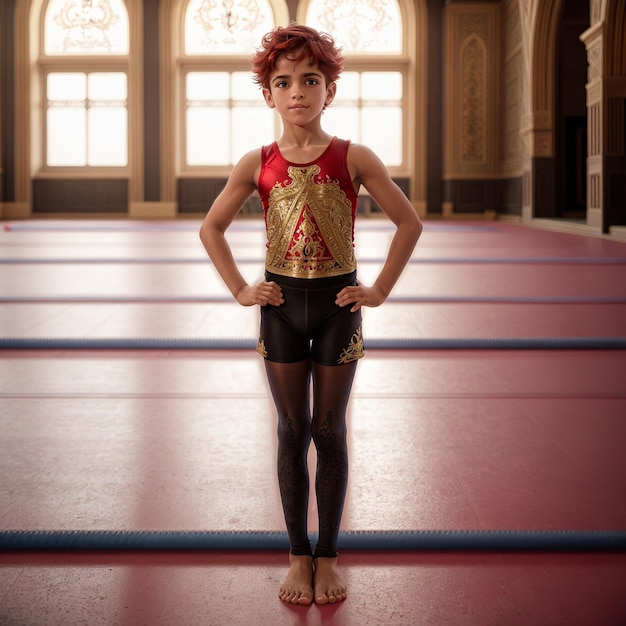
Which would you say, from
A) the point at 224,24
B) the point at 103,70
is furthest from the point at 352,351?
the point at 103,70

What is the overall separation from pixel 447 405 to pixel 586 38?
30.9ft

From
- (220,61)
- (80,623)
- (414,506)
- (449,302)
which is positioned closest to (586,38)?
(449,302)

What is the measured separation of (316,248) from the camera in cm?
157

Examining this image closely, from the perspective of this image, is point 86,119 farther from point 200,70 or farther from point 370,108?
point 370,108

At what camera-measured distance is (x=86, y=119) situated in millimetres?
18438

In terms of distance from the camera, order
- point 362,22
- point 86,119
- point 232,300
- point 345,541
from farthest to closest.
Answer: point 86,119 → point 362,22 → point 232,300 → point 345,541

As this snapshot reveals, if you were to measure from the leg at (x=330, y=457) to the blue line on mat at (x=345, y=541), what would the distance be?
0.42ft

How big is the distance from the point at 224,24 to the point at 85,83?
3105 millimetres

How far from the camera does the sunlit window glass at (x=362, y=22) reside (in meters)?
18.1

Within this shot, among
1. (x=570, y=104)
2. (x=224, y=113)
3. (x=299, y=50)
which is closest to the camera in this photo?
(x=299, y=50)

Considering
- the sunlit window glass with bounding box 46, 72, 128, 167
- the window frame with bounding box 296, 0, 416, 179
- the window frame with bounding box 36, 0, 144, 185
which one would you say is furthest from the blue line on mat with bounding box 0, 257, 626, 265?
the sunlit window glass with bounding box 46, 72, 128, 167

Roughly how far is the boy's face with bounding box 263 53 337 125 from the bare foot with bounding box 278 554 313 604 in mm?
790

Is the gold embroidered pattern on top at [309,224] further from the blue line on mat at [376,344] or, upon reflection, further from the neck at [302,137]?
the blue line on mat at [376,344]

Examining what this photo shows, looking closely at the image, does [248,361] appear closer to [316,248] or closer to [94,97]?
[316,248]
